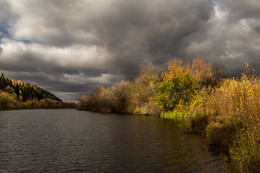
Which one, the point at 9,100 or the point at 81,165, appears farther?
the point at 9,100

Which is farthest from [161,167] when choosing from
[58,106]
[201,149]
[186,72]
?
[58,106]

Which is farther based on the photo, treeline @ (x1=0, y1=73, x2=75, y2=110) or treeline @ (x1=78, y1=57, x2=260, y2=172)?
treeline @ (x1=0, y1=73, x2=75, y2=110)

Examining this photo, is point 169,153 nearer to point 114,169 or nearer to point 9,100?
point 114,169

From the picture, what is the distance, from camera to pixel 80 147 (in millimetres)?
16578

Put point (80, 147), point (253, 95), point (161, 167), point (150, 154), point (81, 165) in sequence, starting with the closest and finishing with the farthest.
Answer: point (253, 95)
point (161, 167)
point (81, 165)
point (150, 154)
point (80, 147)

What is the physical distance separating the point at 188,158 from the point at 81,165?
297 inches

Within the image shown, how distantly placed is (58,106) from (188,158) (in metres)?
200

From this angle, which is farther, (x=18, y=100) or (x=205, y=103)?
(x=18, y=100)

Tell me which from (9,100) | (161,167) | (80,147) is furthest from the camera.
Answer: (9,100)

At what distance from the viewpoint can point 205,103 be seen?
22.2m

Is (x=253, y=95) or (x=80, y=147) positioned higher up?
(x=253, y=95)

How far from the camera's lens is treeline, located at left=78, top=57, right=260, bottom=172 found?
8.70 m

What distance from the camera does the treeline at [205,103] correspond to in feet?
28.6

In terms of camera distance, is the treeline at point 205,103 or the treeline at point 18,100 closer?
the treeline at point 205,103
